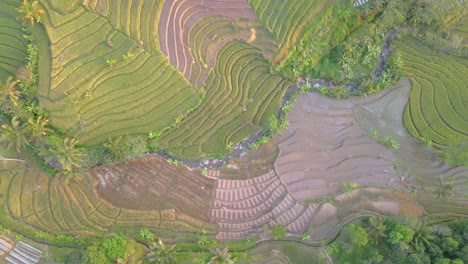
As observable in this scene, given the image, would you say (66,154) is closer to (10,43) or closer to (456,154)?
(10,43)

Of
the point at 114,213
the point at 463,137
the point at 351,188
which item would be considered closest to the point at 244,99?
the point at 351,188

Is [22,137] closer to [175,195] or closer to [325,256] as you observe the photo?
[175,195]

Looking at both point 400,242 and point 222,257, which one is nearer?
point 400,242

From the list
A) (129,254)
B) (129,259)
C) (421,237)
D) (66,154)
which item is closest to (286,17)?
(421,237)

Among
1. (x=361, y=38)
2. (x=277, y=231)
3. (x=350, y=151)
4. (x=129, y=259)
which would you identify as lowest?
(x=277, y=231)

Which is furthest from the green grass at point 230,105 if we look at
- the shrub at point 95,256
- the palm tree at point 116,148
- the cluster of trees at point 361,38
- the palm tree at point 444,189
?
the palm tree at point 444,189

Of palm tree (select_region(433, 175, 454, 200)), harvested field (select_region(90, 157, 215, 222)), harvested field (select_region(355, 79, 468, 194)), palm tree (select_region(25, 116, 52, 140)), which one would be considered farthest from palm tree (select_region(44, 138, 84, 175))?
palm tree (select_region(433, 175, 454, 200))

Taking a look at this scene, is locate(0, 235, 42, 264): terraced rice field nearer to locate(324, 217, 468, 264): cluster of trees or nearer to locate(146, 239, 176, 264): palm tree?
locate(146, 239, 176, 264): palm tree
